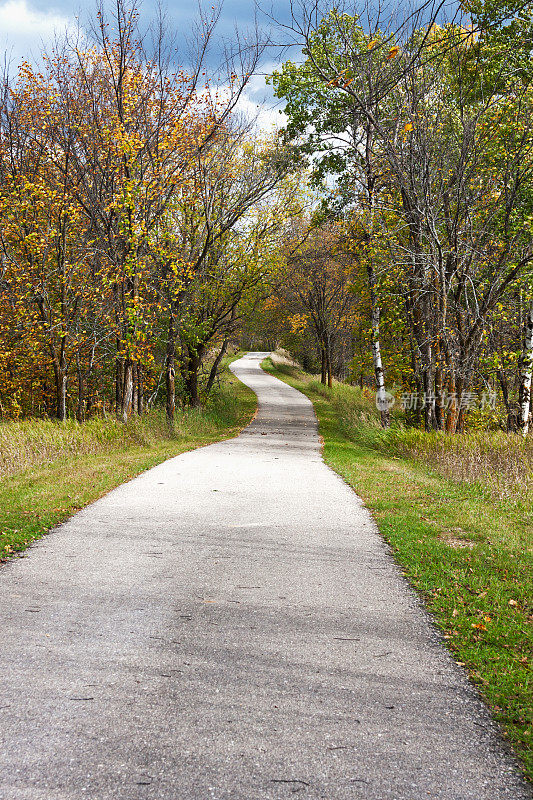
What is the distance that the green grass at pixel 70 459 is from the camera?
6688 millimetres

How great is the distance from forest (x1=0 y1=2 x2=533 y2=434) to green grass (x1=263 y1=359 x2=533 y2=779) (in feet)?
12.5

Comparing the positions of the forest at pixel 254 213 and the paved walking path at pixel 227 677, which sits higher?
the forest at pixel 254 213

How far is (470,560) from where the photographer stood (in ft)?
18.4

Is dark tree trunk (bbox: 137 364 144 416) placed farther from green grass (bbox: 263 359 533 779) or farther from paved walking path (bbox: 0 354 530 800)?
paved walking path (bbox: 0 354 530 800)

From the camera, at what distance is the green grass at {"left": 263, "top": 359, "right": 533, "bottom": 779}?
3406 millimetres

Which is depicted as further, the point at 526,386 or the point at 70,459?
the point at 526,386

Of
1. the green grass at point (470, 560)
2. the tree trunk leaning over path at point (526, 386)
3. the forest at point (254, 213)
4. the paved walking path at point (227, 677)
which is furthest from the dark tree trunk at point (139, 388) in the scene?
the paved walking path at point (227, 677)

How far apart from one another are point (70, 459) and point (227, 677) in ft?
27.9

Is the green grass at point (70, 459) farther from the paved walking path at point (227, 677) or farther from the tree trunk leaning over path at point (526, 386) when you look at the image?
the tree trunk leaning over path at point (526, 386)

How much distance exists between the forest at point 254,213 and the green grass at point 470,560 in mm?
3812

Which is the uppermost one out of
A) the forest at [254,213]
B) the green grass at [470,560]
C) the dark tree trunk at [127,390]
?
the forest at [254,213]

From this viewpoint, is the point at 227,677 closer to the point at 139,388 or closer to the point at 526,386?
the point at 526,386

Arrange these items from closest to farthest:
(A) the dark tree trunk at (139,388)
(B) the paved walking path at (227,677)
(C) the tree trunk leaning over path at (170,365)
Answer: (B) the paved walking path at (227,677), (C) the tree trunk leaning over path at (170,365), (A) the dark tree trunk at (139,388)

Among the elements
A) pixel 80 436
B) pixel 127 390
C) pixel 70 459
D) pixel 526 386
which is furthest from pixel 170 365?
pixel 526 386
